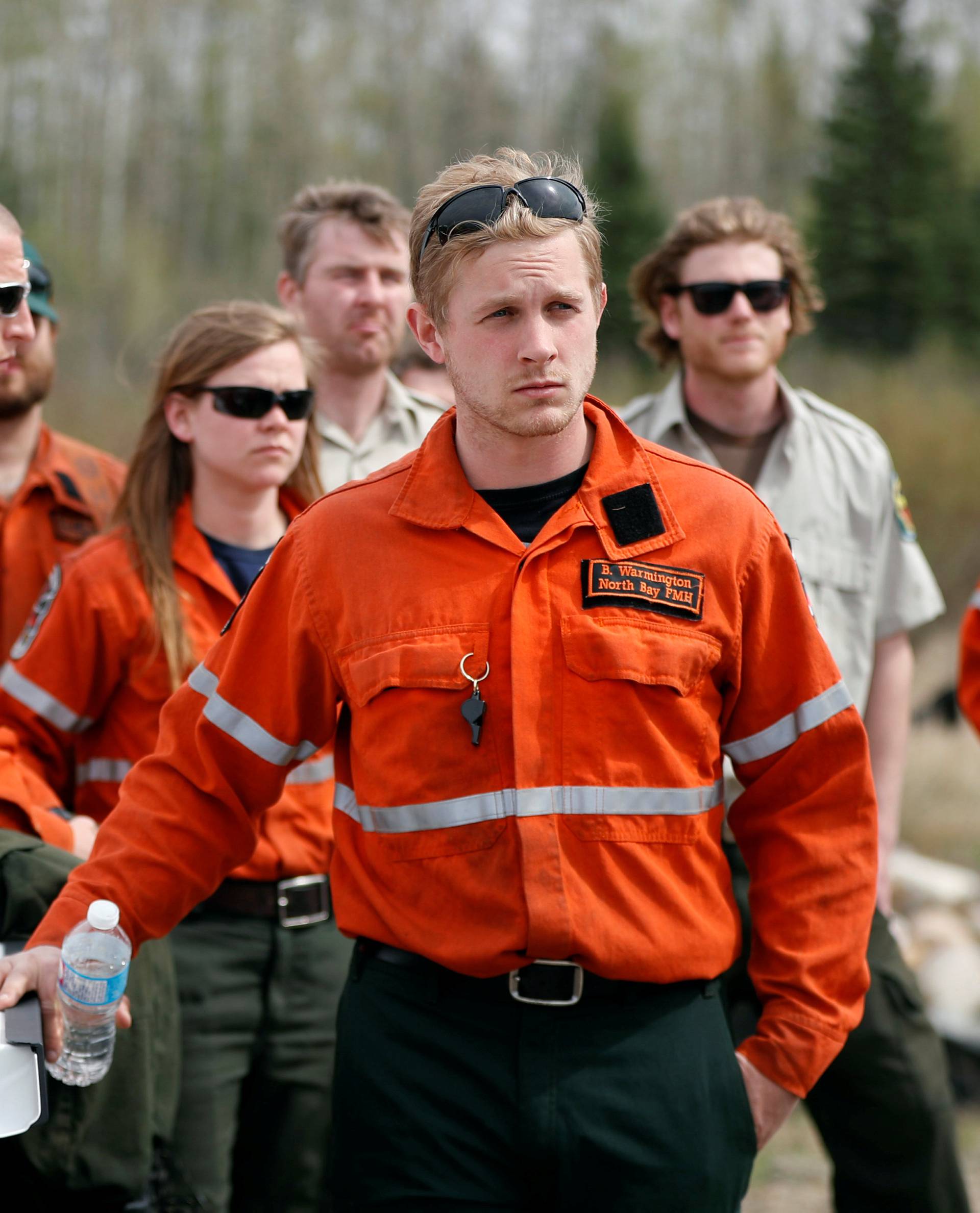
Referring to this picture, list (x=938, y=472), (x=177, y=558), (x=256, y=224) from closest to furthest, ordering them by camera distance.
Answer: (x=177, y=558)
(x=938, y=472)
(x=256, y=224)

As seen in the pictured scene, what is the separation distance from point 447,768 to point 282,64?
25.4m

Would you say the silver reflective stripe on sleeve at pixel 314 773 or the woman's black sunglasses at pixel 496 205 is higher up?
the woman's black sunglasses at pixel 496 205

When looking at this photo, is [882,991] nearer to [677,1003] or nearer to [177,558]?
[677,1003]

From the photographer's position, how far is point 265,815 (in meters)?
3.19

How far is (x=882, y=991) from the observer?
11.2 ft

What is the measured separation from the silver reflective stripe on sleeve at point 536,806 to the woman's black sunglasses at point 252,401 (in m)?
1.44

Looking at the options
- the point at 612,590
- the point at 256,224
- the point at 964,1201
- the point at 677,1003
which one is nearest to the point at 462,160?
the point at 612,590

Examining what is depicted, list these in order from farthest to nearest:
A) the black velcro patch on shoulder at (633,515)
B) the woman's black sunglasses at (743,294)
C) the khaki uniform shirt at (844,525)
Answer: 1. the woman's black sunglasses at (743,294)
2. the khaki uniform shirt at (844,525)
3. the black velcro patch on shoulder at (633,515)

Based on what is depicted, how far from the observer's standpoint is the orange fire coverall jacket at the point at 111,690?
323 cm

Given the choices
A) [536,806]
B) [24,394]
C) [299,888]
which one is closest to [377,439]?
[24,394]

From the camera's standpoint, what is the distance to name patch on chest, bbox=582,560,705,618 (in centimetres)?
221

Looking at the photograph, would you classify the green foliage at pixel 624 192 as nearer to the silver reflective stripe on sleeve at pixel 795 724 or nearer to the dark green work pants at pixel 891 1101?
the dark green work pants at pixel 891 1101

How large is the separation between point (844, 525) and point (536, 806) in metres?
1.88

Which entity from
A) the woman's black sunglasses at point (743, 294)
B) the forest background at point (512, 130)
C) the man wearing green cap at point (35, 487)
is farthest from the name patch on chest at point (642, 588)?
the forest background at point (512, 130)
